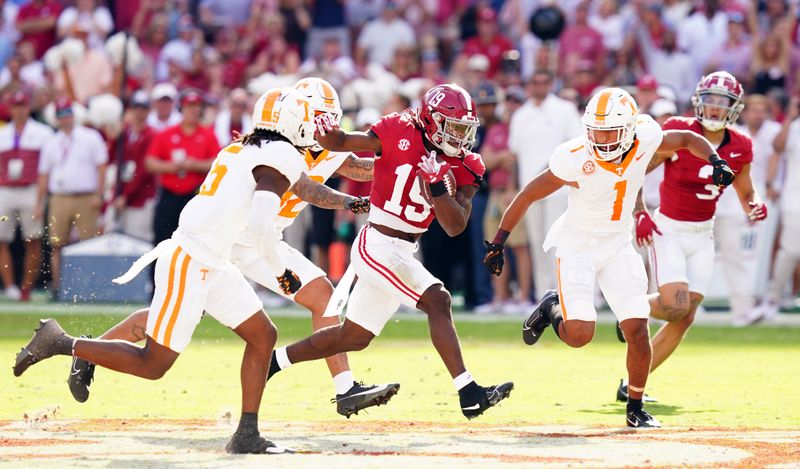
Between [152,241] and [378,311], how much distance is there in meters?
8.93

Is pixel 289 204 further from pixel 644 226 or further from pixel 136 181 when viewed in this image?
pixel 136 181

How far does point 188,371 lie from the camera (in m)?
Answer: 11.2

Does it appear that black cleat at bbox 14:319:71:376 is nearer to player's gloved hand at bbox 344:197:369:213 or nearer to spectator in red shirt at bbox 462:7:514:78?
player's gloved hand at bbox 344:197:369:213

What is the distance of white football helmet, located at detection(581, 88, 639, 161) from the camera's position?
27.4 feet

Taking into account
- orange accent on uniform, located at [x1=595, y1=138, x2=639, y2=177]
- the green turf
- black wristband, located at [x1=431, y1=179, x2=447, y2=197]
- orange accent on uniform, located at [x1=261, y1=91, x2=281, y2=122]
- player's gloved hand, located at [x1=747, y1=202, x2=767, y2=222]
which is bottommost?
the green turf

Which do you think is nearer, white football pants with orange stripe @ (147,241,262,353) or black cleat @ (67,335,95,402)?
white football pants with orange stripe @ (147,241,262,353)

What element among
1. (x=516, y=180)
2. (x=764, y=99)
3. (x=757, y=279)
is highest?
(x=764, y=99)

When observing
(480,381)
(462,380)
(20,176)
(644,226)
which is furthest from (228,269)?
(20,176)

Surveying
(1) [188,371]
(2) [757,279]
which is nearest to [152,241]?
(1) [188,371]

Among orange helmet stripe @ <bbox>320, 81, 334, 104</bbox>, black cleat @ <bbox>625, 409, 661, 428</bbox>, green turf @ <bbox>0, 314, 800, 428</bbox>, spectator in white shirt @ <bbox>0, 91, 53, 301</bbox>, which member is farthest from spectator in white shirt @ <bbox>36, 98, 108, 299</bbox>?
black cleat @ <bbox>625, 409, 661, 428</bbox>

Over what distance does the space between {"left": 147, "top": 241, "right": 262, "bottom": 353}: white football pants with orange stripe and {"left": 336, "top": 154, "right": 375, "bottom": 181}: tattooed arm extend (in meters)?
2.11

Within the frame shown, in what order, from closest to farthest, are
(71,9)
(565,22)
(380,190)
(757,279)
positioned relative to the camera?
(380,190)
(757,279)
(565,22)
(71,9)

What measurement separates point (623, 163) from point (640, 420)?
5.17ft

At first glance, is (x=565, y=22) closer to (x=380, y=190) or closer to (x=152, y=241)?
(x=152, y=241)
